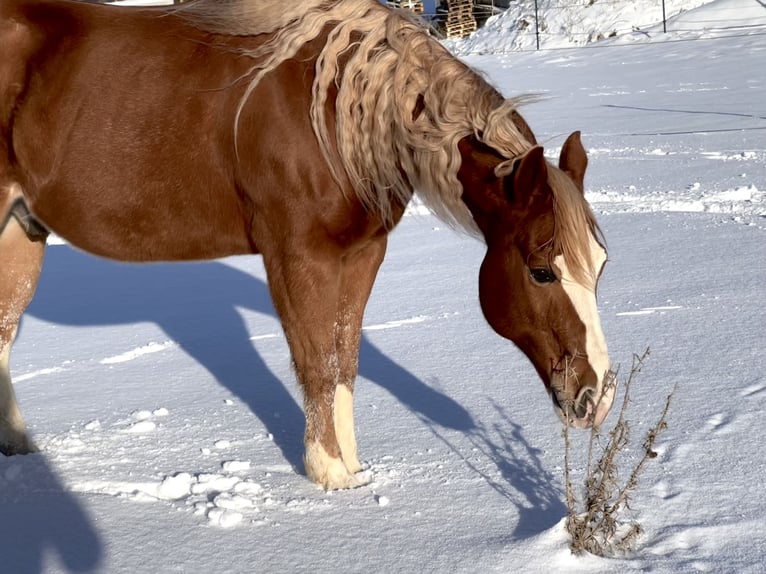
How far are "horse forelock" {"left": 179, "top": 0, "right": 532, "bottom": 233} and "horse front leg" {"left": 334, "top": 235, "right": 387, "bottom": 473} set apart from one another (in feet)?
0.68

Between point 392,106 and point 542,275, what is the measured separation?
0.73m

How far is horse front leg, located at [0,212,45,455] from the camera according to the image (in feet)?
10.9

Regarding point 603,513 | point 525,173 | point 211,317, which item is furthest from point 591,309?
point 211,317

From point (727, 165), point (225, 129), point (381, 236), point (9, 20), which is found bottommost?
point (727, 165)

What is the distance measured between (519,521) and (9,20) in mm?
2551

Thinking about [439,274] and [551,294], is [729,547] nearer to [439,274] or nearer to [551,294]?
[551,294]

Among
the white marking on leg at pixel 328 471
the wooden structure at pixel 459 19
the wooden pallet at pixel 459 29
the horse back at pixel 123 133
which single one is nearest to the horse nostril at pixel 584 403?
the white marking on leg at pixel 328 471

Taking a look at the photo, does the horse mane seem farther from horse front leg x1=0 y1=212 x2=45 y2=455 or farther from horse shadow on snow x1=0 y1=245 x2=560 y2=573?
horse front leg x1=0 y1=212 x2=45 y2=455

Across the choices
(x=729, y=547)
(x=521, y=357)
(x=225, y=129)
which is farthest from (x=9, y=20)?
(x=729, y=547)

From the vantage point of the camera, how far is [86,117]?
3.14 m

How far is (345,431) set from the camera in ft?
9.87

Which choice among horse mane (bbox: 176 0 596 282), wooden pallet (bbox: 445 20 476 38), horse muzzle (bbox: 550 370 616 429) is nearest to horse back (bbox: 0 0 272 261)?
horse mane (bbox: 176 0 596 282)

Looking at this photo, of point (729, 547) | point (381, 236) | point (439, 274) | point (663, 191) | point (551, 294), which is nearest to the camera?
point (729, 547)

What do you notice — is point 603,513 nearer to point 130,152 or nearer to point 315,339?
point 315,339
